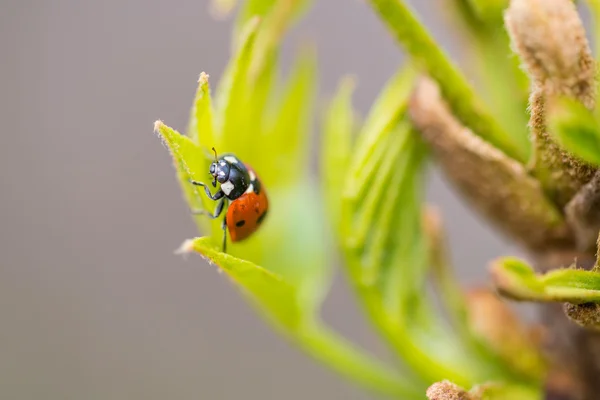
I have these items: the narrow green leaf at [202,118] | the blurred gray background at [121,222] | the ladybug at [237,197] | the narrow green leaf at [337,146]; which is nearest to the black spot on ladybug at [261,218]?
the ladybug at [237,197]

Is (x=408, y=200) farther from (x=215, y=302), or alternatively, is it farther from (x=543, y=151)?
(x=215, y=302)

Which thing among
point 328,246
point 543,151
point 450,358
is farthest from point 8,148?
point 543,151

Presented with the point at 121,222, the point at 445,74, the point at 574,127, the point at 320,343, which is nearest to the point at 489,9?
the point at 445,74

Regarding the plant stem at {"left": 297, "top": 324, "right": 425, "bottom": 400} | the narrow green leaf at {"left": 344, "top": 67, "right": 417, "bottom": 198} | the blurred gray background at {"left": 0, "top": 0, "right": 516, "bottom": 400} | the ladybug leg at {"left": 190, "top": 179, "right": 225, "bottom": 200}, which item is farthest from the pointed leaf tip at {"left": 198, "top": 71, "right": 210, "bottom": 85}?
the blurred gray background at {"left": 0, "top": 0, "right": 516, "bottom": 400}

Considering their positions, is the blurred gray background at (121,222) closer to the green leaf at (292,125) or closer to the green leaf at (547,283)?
the green leaf at (292,125)

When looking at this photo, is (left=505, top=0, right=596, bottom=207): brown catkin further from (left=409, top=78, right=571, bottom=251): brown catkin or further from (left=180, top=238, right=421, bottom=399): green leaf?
(left=180, top=238, right=421, bottom=399): green leaf

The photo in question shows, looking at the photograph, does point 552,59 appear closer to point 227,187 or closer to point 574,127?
point 574,127

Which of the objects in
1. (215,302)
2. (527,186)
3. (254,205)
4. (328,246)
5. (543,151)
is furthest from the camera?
(215,302)
